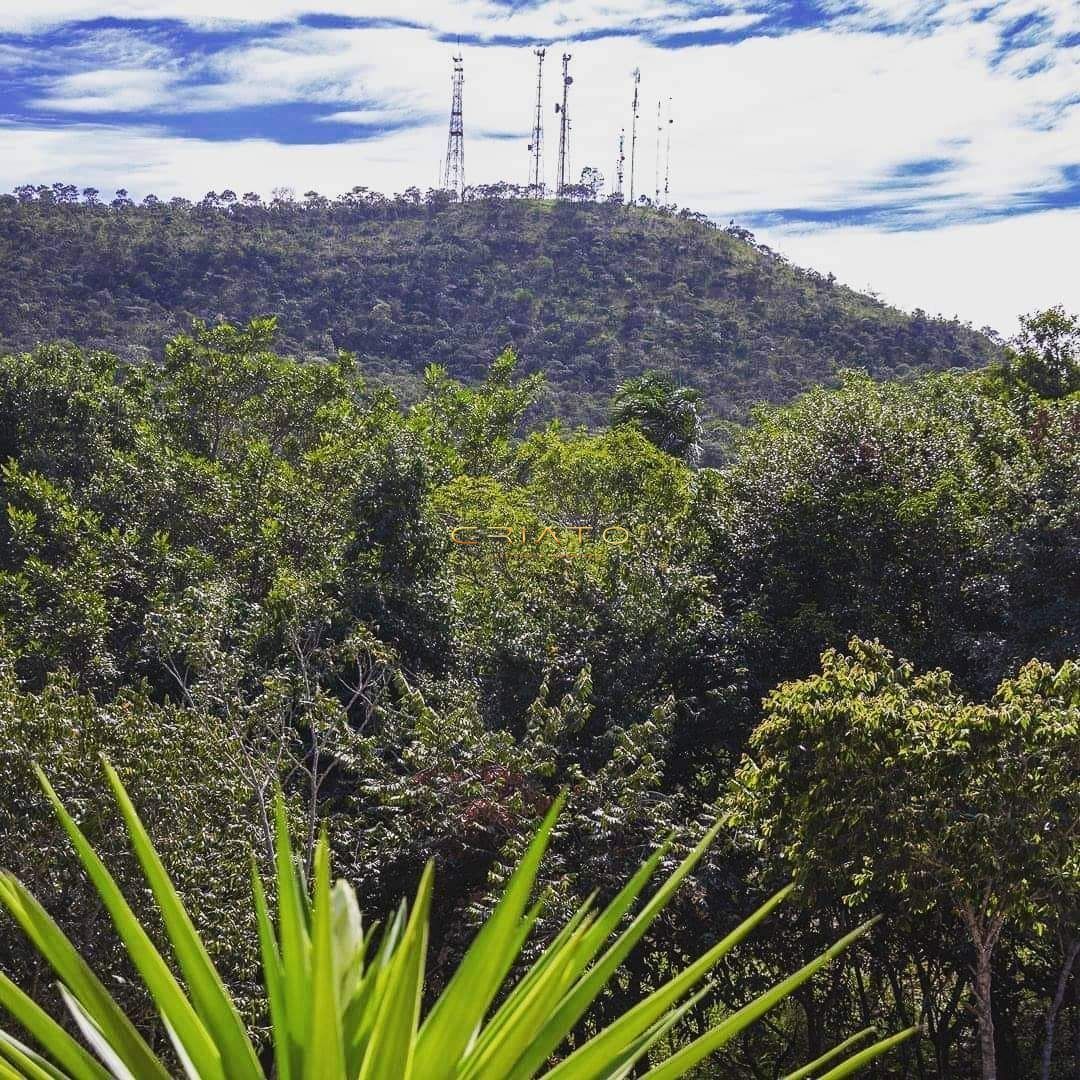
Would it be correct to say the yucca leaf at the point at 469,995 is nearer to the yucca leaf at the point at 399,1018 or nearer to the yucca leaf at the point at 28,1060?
the yucca leaf at the point at 399,1018

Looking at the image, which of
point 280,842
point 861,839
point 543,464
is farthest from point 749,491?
point 280,842

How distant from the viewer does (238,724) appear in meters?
11.5

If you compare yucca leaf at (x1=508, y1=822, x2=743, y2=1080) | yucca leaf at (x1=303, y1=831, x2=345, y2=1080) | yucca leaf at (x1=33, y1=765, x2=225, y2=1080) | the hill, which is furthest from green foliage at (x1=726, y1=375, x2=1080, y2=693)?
the hill

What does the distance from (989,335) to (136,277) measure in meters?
51.7

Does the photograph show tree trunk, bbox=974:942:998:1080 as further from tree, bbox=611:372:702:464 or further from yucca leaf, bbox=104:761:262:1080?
tree, bbox=611:372:702:464

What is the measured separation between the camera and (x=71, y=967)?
8.24 ft

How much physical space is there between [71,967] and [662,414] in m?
34.0

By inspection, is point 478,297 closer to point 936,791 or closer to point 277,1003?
point 936,791

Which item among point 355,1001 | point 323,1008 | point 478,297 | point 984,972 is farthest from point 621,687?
point 478,297

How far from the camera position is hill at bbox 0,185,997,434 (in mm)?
64750

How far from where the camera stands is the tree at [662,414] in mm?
35875

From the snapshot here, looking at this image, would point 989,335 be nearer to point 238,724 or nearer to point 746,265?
point 746,265

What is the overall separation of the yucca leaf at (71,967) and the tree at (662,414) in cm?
3282

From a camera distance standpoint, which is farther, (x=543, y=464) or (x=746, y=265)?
(x=746, y=265)
